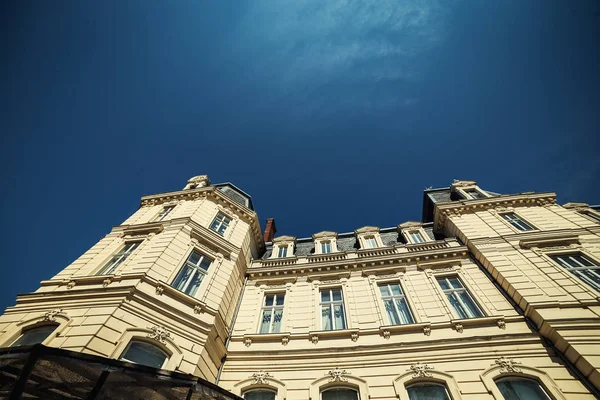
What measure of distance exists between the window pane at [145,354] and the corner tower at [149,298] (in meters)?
0.03

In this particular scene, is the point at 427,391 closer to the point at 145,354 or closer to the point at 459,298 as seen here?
the point at 459,298

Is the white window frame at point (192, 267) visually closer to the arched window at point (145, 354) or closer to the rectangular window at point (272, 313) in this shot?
the arched window at point (145, 354)

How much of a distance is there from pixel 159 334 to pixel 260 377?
3.94 m

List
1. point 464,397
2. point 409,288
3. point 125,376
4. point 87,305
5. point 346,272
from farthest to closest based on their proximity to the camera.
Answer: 1. point 346,272
2. point 409,288
3. point 87,305
4. point 464,397
5. point 125,376

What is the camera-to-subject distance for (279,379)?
10234 mm

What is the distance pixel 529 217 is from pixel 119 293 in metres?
20.2

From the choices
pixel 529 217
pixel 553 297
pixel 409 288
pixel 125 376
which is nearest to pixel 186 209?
pixel 125 376

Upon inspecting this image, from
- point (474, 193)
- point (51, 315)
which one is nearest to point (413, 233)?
point (474, 193)

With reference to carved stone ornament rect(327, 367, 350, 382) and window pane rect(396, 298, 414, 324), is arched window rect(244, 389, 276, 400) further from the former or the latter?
window pane rect(396, 298, 414, 324)

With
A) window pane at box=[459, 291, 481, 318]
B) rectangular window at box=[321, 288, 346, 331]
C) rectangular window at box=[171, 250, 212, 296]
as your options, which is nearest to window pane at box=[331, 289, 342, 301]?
rectangular window at box=[321, 288, 346, 331]

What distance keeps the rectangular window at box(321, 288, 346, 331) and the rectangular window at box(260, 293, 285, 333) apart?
207 cm

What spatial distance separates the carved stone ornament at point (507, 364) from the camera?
911 centimetres

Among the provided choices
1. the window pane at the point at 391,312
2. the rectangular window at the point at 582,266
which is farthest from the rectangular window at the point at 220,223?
the rectangular window at the point at 582,266

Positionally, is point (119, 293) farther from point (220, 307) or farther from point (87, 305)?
point (220, 307)
